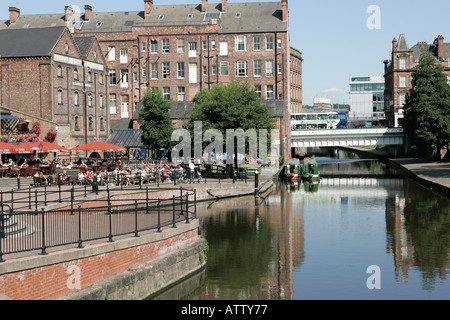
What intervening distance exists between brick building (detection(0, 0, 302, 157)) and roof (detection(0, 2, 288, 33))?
14 centimetres

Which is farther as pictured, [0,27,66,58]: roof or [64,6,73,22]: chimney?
[64,6,73,22]: chimney

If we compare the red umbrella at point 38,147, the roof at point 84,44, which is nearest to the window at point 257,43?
the roof at point 84,44

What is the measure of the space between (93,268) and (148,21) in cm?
7276

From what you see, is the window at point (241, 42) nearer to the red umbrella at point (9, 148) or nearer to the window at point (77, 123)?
the window at point (77, 123)

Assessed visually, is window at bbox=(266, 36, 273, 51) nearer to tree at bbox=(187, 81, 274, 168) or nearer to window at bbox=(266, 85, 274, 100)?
window at bbox=(266, 85, 274, 100)

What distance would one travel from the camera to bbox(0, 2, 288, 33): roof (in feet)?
266

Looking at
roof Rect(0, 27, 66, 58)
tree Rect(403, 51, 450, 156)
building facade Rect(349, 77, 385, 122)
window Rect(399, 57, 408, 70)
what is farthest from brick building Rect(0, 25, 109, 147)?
building facade Rect(349, 77, 385, 122)

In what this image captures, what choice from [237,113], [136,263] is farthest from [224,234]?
[237,113]

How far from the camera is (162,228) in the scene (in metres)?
19.9

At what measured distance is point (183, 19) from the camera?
84.2 metres

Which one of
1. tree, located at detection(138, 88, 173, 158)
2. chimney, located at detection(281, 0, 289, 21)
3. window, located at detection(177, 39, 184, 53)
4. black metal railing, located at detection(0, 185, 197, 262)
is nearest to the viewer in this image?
black metal railing, located at detection(0, 185, 197, 262)

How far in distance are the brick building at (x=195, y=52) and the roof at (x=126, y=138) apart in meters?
7.16

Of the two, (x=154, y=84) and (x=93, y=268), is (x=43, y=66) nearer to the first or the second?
(x=154, y=84)

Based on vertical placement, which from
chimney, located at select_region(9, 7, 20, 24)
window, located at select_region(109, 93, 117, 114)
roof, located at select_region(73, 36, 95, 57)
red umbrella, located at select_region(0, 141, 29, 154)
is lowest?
red umbrella, located at select_region(0, 141, 29, 154)
